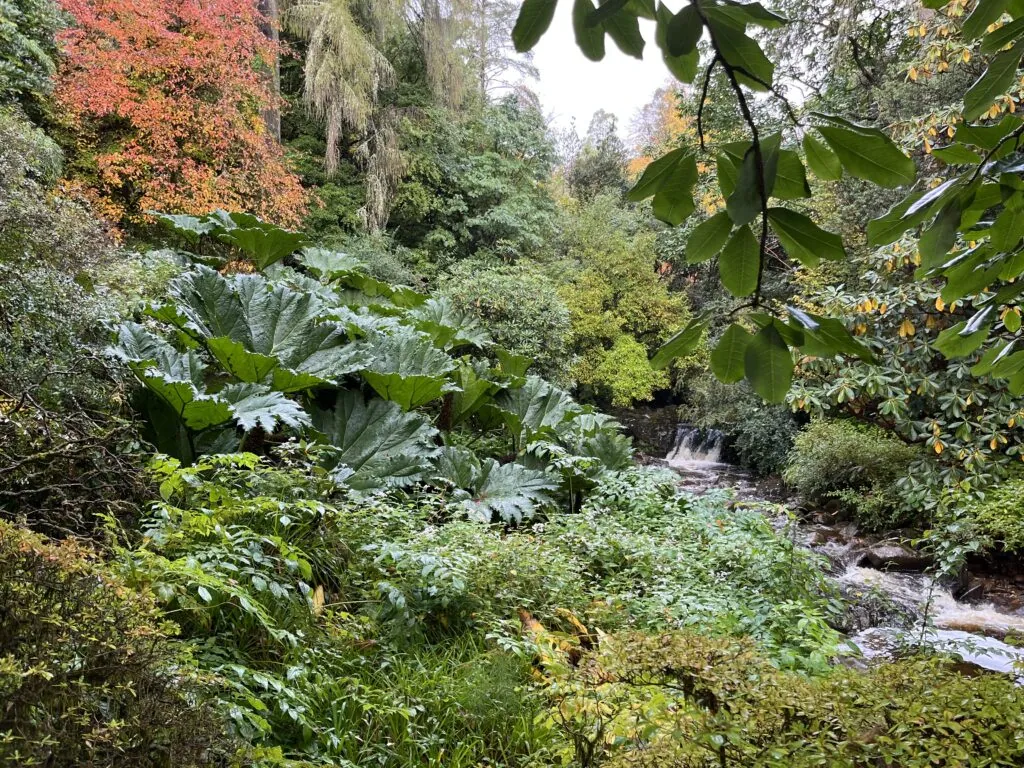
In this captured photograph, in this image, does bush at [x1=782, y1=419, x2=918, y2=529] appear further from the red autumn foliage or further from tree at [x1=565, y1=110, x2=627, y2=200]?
tree at [x1=565, y1=110, x2=627, y2=200]

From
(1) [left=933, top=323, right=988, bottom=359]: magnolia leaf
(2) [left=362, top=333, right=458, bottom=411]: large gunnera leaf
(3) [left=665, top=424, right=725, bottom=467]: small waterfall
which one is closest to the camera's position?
(1) [left=933, top=323, right=988, bottom=359]: magnolia leaf

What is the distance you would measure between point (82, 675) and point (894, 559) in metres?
6.51

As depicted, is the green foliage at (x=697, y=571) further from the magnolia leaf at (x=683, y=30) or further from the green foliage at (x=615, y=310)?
the green foliage at (x=615, y=310)

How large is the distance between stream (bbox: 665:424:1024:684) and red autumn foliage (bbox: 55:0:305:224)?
7148 mm

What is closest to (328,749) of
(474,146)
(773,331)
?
(773,331)

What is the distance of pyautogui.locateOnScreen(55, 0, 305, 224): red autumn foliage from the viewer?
658 centimetres

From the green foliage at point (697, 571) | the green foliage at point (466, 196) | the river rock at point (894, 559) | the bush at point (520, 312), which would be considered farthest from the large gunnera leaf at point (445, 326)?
the river rock at point (894, 559)

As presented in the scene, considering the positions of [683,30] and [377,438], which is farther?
[377,438]

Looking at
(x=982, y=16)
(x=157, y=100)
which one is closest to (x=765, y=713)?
(x=982, y=16)

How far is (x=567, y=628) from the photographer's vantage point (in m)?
2.76

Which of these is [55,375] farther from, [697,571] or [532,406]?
[532,406]

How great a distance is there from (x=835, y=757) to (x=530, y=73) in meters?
17.5

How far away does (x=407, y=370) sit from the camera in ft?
15.7

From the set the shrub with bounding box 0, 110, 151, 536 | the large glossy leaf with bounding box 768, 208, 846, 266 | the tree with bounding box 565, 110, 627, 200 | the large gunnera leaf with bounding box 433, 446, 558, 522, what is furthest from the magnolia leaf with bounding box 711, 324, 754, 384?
the tree with bounding box 565, 110, 627, 200
